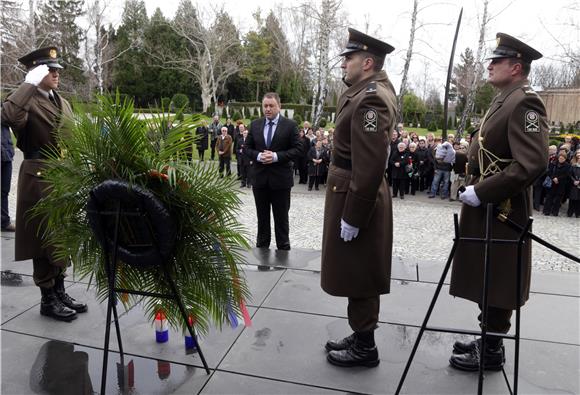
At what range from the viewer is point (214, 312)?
285cm

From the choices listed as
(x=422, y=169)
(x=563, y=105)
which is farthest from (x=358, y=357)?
(x=563, y=105)

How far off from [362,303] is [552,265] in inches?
178

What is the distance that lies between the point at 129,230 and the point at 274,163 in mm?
3019

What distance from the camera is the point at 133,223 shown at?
265 cm

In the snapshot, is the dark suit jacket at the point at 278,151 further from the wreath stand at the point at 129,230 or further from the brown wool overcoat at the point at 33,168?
the wreath stand at the point at 129,230

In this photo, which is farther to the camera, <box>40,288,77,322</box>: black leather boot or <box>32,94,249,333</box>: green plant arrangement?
<box>40,288,77,322</box>: black leather boot

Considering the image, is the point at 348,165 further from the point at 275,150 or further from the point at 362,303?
the point at 275,150

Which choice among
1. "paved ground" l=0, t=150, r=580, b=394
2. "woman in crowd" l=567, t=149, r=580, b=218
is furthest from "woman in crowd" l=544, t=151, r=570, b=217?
"paved ground" l=0, t=150, r=580, b=394

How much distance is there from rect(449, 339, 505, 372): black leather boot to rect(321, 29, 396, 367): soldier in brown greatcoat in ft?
1.77

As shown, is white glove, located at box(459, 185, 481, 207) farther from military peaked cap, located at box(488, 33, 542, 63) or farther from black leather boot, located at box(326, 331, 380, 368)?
black leather boot, located at box(326, 331, 380, 368)

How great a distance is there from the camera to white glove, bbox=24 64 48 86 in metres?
3.52

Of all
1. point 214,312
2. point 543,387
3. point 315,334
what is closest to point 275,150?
point 315,334

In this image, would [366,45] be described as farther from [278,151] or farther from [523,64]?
[278,151]

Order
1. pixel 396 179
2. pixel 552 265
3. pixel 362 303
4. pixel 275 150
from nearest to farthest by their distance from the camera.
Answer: pixel 362 303 < pixel 275 150 < pixel 552 265 < pixel 396 179
